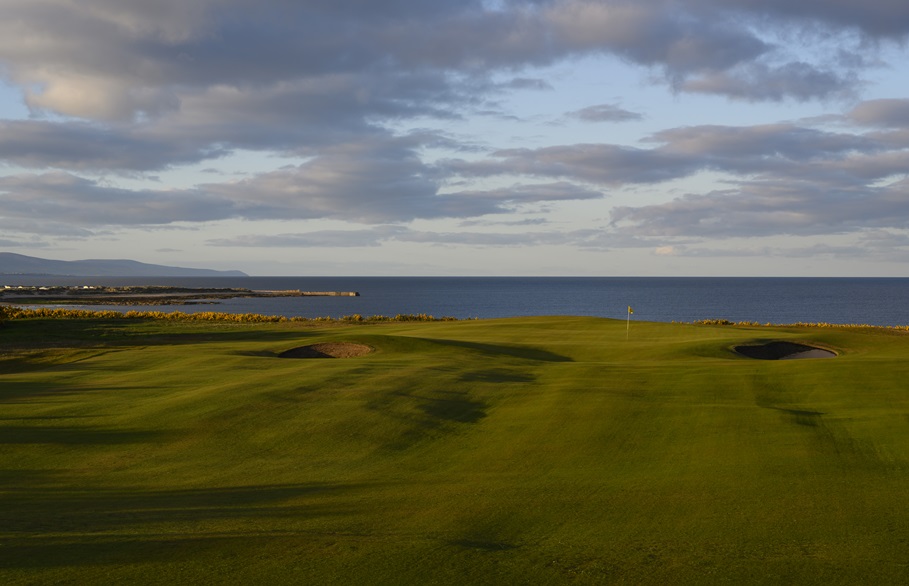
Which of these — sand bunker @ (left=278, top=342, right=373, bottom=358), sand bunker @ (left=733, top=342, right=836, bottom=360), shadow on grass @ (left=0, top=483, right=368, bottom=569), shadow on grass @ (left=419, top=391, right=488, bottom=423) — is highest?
sand bunker @ (left=733, top=342, right=836, bottom=360)

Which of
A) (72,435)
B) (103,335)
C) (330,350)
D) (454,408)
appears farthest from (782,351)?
(103,335)

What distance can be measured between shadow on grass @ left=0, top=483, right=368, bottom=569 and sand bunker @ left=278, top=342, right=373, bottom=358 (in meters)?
23.1

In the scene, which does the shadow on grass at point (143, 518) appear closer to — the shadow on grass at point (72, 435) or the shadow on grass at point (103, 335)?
the shadow on grass at point (72, 435)

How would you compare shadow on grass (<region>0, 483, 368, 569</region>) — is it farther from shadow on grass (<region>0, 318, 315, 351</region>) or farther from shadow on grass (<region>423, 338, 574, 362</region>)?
shadow on grass (<region>0, 318, 315, 351</region>)

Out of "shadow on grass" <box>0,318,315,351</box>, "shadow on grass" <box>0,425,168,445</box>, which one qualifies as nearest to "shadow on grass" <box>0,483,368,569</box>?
"shadow on grass" <box>0,425,168,445</box>

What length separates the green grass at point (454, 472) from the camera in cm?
1112

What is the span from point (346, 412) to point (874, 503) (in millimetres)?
13498

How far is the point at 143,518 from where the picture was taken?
1323 cm

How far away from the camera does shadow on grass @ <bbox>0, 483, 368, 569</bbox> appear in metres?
11.1

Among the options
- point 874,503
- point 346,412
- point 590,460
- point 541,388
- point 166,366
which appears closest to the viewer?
point 874,503

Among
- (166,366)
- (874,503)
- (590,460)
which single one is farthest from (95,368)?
(874,503)

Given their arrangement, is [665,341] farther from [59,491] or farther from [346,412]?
[59,491]

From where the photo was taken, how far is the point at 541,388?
1022 inches

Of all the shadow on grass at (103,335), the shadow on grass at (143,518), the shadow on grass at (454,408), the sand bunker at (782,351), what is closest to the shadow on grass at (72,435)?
the shadow on grass at (143,518)
